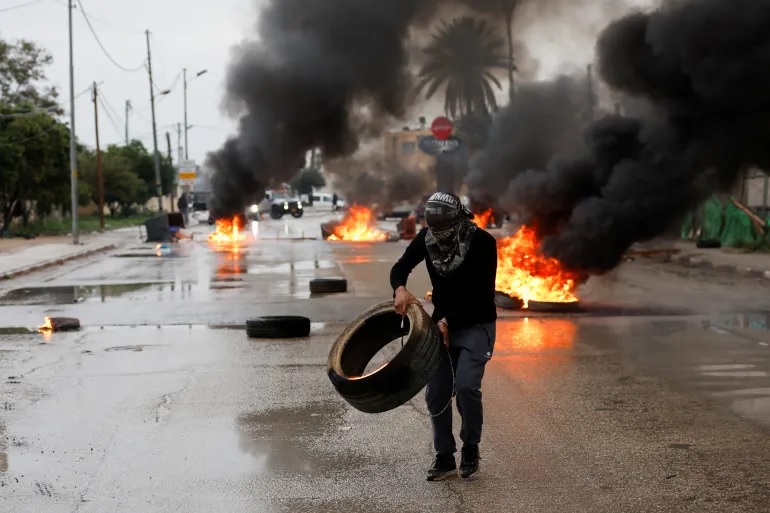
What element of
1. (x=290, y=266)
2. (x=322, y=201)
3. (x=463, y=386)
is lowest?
(x=322, y=201)

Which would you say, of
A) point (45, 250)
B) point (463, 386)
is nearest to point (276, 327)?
point (463, 386)

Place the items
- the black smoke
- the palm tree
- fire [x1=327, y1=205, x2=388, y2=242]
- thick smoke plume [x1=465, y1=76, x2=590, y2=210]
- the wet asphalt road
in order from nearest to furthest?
1. the wet asphalt road
2. the black smoke
3. thick smoke plume [x1=465, y1=76, x2=590, y2=210]
4. the palm tree
5. fire [x1=327, y1=205, x2=388, y2=242]

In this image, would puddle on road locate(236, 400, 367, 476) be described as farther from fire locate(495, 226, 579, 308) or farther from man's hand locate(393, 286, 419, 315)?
fire locate(495, 226, 579, 308)

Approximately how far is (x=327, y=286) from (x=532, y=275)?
13.4 ft

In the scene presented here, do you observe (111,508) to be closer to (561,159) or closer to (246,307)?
(246,307)

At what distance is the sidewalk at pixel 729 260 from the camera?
872 inches

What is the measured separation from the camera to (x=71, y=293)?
18688 millimetres

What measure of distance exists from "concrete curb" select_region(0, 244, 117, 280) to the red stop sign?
42.0 feet

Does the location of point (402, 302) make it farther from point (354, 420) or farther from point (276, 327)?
point (276, 327)

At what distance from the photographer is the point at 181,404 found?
8.45 meters

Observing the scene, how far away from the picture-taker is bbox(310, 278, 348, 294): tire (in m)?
17.9

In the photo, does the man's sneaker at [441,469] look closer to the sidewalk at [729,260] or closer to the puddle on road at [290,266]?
the sidewalk at [729,260]

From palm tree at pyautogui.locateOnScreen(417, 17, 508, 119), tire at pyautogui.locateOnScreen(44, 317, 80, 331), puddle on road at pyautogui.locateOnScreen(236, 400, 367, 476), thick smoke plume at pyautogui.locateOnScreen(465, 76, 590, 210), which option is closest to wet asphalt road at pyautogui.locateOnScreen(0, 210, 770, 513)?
puddle on road at pyautogui.locateOnScreen(236, 400, 367, 476)

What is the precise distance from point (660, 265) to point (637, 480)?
19.4 m
